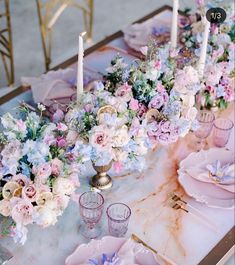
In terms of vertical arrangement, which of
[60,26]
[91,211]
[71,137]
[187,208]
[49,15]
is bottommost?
[60,26]

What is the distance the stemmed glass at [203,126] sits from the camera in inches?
86.4

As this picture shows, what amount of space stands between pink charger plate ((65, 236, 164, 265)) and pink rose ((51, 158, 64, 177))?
0.27 meters

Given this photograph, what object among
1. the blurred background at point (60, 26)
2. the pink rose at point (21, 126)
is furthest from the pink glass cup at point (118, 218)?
the blurred background at point (60, 26)

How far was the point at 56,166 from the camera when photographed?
1727 millimetres

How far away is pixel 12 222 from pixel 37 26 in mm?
2795

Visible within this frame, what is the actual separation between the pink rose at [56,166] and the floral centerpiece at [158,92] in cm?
33

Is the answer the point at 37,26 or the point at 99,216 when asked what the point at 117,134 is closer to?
the point at 99,216

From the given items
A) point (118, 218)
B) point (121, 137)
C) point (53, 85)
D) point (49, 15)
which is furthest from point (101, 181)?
point (49, 15)

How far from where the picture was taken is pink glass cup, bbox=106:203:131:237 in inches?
72.4

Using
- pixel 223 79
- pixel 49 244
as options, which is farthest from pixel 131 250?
pixel 223 79

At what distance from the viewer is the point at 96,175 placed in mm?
2074

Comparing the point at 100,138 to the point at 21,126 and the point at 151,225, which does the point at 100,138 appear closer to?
the point at 21,126

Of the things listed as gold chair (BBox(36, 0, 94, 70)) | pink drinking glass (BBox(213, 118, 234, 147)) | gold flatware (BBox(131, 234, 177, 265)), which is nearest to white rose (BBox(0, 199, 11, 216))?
gold flatware (BBox(131, 234, 177, 265))

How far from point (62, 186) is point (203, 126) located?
0.73 meters
